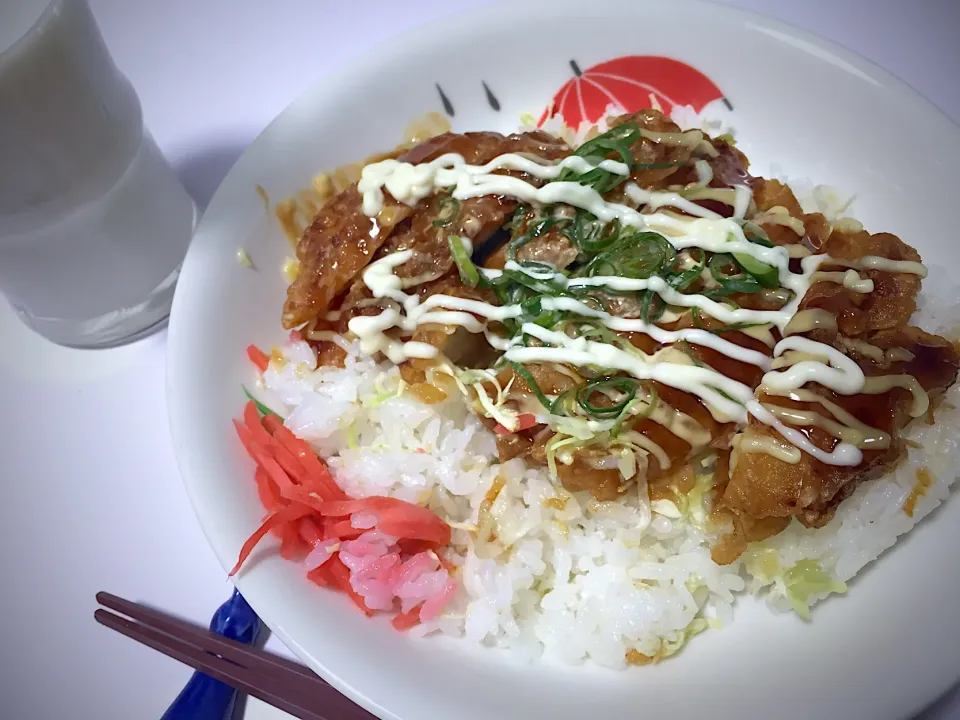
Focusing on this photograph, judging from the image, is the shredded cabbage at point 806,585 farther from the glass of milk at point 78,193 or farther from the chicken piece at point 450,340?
the glass of milk at point 78,193

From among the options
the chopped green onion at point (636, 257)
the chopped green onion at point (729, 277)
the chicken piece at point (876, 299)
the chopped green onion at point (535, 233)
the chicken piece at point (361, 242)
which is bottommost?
the chicken piece at point (361, 242)

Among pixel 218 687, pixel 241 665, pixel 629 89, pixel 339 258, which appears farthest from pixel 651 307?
pixel 218 687

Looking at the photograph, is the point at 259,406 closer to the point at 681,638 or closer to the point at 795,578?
the point at 681,638

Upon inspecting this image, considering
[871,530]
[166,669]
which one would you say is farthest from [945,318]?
Answer: [166,669]

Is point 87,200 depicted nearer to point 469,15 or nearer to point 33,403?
point 33,403

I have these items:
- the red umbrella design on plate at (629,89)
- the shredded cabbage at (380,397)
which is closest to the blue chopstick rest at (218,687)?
the shredded cabbage at (380,397)

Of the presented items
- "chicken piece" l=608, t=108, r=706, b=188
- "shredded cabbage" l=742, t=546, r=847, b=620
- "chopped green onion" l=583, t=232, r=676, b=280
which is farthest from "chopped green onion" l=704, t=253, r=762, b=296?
"shredded cabbage" l=742, t=546, r=847, b=620
